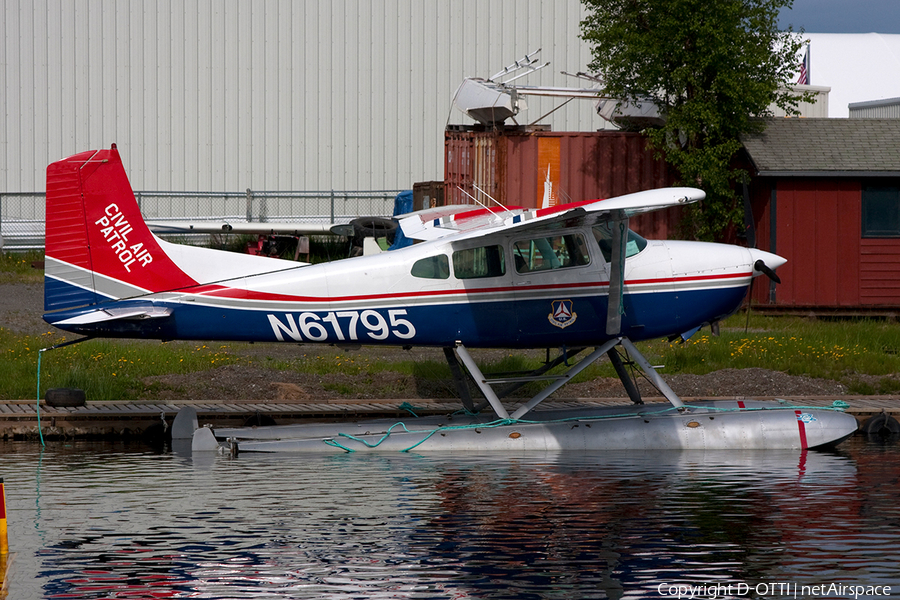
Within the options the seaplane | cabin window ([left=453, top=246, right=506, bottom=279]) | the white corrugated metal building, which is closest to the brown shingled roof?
the white corrugated metal building

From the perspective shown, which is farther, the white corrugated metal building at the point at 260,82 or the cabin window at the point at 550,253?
the white corrugated metal building at the point at 260,82

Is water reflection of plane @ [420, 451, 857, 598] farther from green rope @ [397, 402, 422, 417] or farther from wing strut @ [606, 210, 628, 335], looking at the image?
green rope @ [397, 402, 422, 417]

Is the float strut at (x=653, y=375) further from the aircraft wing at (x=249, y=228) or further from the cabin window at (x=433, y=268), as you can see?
the aircraft wing at (x=249, y=228)

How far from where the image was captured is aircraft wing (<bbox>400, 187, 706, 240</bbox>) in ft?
37.0

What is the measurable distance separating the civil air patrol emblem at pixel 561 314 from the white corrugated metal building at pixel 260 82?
2065 centimetres

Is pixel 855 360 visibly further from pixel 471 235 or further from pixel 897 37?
pixel 897 37

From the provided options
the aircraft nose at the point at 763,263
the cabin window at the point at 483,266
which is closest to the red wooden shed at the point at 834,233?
the aircraft nose at the point at 763,263

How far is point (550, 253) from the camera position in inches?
478

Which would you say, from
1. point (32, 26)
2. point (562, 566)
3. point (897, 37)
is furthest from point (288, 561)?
point (897, 37)

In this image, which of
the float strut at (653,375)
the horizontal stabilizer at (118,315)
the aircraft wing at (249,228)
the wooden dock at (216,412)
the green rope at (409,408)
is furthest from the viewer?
the aircraft wing at (249,228)

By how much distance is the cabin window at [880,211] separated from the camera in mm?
22000

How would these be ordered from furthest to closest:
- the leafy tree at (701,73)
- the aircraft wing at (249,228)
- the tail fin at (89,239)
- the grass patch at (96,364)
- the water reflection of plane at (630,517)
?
1. the aircraft wing at (249,228)
2. the leafy tree at (701,73)
3. the grass patch at (96,364)
4. the tail fin at (89,239)
5. the water reflection of plane at (630,517)

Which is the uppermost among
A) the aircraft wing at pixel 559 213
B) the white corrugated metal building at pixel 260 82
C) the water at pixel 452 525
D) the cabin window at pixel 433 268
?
the white corrugated metal building at pixel 260 82

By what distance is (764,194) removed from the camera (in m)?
22.4
